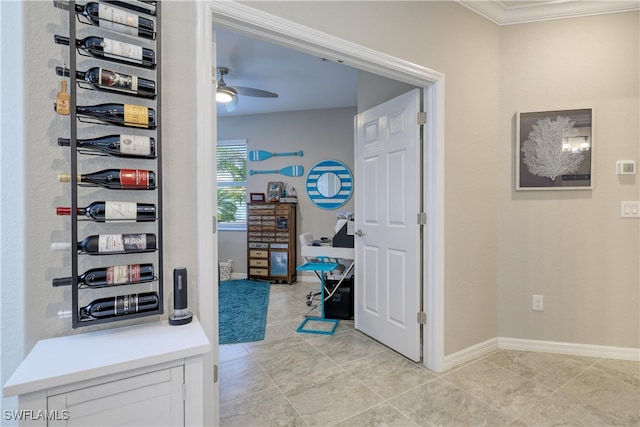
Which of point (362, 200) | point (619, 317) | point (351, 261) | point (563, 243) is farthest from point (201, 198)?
point (619, 317)

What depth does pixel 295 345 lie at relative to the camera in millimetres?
2830

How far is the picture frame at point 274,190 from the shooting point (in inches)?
212

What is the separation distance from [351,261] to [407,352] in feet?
4.16

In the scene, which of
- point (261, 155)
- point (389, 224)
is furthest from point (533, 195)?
point (261, 155)

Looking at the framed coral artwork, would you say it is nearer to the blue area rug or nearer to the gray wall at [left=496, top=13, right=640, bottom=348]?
the gray wall at [left=496, top=13, right=640, bottom=348]

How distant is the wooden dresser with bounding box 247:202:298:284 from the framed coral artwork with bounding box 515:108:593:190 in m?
3.35

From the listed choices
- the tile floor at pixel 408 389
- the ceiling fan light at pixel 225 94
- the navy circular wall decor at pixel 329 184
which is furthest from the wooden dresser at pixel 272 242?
the tile floor at pixel 408 389

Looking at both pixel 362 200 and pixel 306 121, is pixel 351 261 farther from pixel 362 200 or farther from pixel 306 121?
pixel 306 121

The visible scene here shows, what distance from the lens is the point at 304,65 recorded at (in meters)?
3.65

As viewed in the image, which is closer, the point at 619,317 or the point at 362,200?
the point at 619,317

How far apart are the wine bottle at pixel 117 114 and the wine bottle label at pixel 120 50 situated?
18cm

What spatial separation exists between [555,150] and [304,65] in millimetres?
2628

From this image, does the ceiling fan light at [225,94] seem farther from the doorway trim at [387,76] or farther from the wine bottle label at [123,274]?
the wine bottle label at [123,274]

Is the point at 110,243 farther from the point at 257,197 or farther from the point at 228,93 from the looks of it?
the point at 257,197
